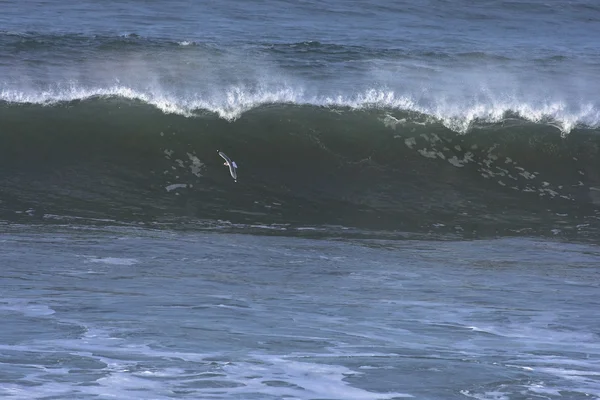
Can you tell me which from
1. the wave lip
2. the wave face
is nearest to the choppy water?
the wave face

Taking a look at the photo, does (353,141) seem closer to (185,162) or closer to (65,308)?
(185,162)

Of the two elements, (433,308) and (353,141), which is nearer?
(433,308)

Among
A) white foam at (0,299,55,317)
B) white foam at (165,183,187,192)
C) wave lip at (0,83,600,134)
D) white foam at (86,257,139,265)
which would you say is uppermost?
wave lip at (0,83,600,134)

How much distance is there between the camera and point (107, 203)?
14578 mm

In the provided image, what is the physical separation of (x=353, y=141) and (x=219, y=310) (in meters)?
7.74

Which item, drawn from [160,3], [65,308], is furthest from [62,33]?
[65,308]

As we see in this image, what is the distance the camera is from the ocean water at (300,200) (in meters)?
8.32

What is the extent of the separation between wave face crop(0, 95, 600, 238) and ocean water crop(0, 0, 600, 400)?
0.05 meters

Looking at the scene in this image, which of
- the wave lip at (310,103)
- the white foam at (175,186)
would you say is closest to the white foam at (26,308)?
the white foam at (175,186)

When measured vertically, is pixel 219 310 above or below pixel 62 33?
below

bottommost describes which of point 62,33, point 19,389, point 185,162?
point 19,389

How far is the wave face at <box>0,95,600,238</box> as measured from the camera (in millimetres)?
14609

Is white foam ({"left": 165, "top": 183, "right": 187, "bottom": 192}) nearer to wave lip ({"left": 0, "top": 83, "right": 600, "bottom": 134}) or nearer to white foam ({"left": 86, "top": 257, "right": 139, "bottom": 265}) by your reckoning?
wave lip ({"left": 0, "top": 83, "right": 600, "bottom": 134})

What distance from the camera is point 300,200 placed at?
602 inches
